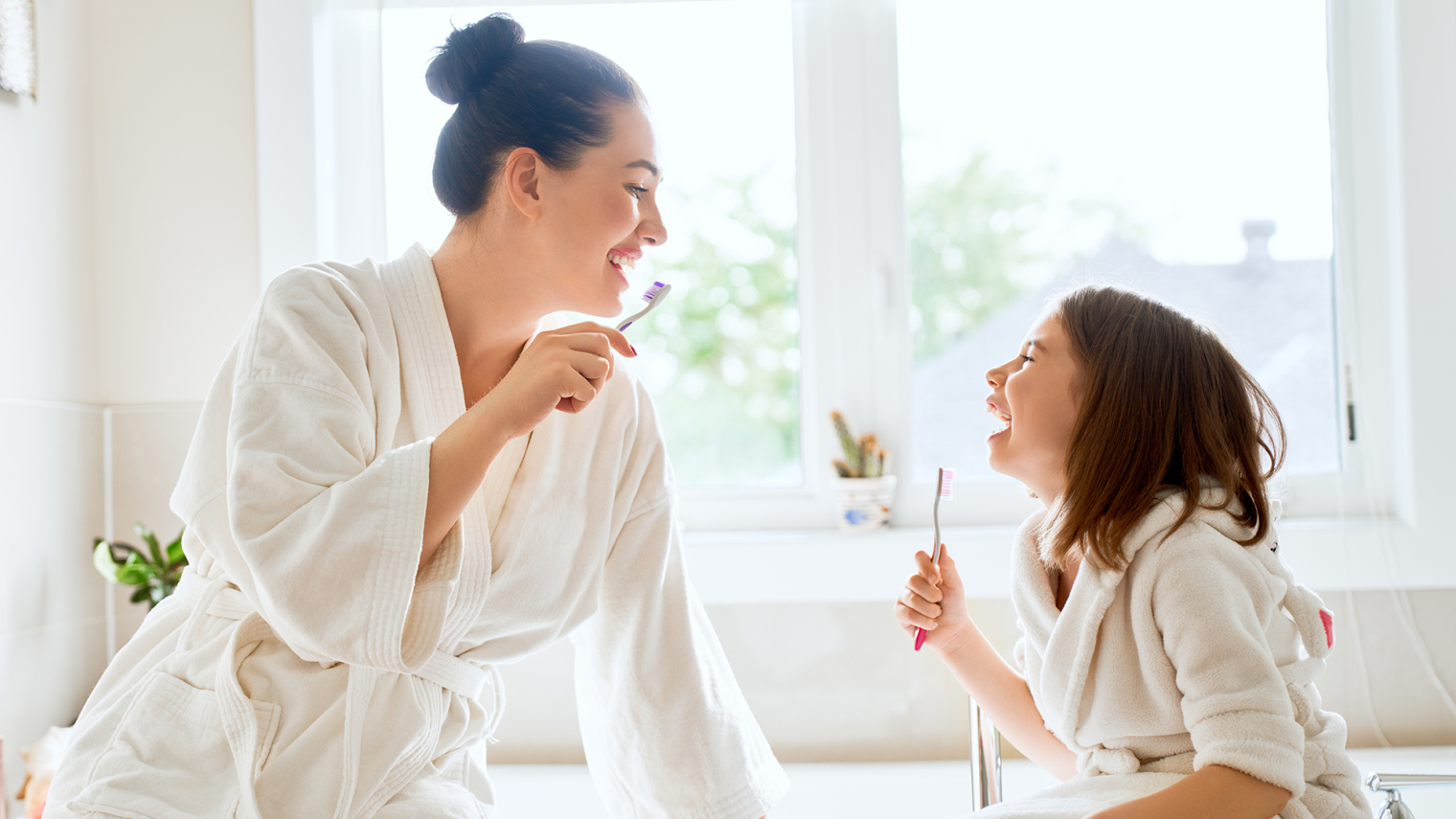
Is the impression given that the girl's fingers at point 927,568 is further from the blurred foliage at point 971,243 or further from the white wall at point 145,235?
the white wall at point 145,235

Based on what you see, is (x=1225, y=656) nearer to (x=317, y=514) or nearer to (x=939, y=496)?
(x=939, y=496)

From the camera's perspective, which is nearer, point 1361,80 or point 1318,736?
point 1318,736

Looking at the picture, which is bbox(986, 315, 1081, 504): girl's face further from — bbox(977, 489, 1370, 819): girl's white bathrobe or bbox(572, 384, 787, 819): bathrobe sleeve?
bbox(572, 384, 787, 819): bathrobe sleeve

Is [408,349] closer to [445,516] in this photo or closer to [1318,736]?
[445,516]

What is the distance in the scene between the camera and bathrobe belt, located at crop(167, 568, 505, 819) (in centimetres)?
89

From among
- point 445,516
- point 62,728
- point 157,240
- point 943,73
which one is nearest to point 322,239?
point 157,240

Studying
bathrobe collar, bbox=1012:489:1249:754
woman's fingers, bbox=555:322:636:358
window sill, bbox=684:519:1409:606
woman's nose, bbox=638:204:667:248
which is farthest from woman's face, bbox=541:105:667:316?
window sill, bbox=684:519:1409:606

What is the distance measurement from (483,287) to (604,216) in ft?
0.52

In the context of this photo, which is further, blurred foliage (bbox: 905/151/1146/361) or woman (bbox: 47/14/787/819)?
blurred foliage (bbox: 905/151/1146/361)

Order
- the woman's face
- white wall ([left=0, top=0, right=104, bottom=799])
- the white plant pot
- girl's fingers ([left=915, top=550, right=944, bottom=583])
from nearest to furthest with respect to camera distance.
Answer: the woman's face → girl's fingers ([left=915, top=550, right=944, bottom=583]) → white wall ([left=0, top=0, right=104, bottom=799]) → the white plant pot

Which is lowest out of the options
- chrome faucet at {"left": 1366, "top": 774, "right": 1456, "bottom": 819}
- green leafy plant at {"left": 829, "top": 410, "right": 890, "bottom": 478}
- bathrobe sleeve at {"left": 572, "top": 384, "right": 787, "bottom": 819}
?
chrome faucet at {"left": 1366, "top": 774, "right": 1456, "bottom": 819}

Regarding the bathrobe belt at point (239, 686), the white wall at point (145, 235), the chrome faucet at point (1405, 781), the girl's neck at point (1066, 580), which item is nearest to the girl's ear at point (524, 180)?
the bathrobe belt at point (239, 686)

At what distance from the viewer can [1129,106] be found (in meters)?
1.75

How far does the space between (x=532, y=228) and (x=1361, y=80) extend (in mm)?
1486
